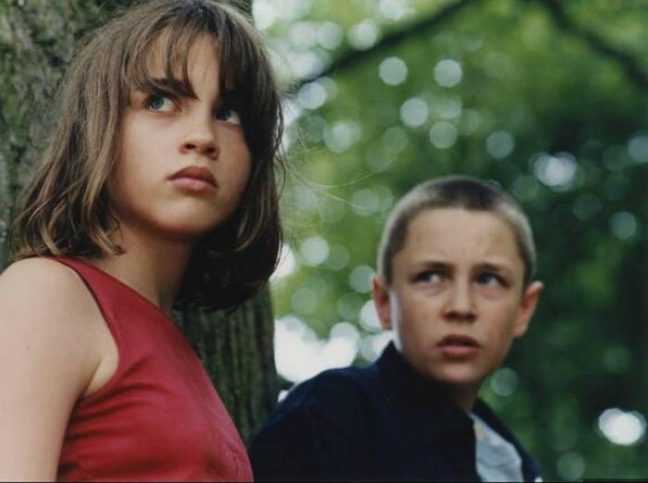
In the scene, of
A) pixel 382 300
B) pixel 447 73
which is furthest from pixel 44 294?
pixel 447 73

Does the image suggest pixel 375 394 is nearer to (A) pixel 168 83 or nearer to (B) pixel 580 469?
(A) pixel 168 83

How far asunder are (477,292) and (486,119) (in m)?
11.8

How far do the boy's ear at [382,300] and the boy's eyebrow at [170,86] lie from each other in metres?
1.76

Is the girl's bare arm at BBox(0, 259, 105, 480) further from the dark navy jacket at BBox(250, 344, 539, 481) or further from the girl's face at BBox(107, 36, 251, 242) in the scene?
the dark navy jacket at BBox(250, 344, 539, 481)

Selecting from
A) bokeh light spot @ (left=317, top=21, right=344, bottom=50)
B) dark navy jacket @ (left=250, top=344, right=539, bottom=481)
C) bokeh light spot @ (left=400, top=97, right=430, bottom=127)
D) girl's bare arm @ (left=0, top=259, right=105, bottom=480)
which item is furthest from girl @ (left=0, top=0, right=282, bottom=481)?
bokeh light spot @ (left=400, top=97, right=430, bottom=127)

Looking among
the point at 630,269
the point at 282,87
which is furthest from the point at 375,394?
the point at 630,269

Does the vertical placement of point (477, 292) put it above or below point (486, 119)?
below

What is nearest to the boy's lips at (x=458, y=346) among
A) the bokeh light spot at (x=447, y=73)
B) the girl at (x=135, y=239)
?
the girl at (x=135, y=239)

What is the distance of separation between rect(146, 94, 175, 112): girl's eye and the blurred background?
10.2 meters

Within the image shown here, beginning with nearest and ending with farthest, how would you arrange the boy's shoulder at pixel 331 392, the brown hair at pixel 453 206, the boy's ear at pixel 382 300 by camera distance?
the boy's shoulder at pixel 331 392, the boy's ear at pixel 382 300, the brown hair at pixel 453 206

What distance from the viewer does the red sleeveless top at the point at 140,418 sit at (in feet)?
7.62

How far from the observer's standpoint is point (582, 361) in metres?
14.3

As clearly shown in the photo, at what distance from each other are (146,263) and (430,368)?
1.50 metres

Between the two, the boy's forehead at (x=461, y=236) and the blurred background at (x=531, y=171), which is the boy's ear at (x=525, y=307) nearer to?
the boy's forehead at (x=461, y=236)
